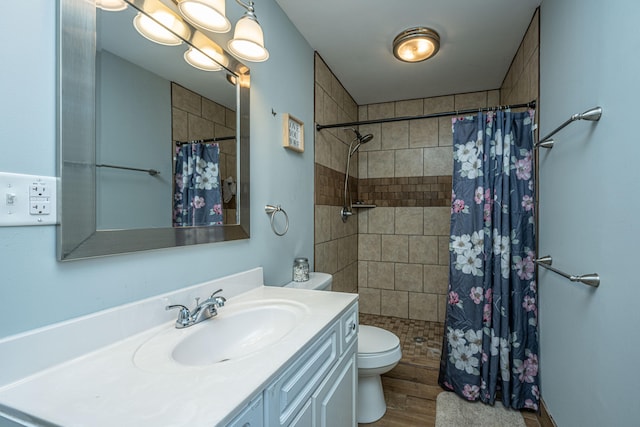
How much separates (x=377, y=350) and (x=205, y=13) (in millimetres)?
1831

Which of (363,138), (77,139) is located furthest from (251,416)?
(363,138)

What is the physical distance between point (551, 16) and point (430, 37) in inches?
25.7

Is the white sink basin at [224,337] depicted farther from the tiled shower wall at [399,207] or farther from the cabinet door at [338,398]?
the tiled shower wall at [399,207]

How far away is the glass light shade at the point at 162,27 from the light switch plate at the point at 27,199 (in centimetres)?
60

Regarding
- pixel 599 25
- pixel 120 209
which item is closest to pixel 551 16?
pixel 599 25

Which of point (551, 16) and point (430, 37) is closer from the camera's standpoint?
point (551, 16)

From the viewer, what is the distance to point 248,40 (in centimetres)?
124

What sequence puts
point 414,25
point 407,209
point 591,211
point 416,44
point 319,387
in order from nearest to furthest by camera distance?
1. point 319,387
2. point 591,211
3. point 414,25
4. point 416,44
5. point 407,209

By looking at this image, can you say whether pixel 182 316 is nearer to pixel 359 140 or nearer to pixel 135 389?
pixel 135 389

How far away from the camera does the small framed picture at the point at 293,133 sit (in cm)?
180

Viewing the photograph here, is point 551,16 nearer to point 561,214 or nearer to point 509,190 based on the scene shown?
point 509,190

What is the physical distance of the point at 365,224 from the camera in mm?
3387

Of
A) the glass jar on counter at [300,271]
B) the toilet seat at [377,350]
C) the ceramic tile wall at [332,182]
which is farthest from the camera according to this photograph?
the ceramic tile wall at [332,182]

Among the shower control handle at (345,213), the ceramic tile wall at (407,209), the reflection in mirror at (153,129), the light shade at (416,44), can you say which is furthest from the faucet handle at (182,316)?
the ceramic tile wall at (407,209)
